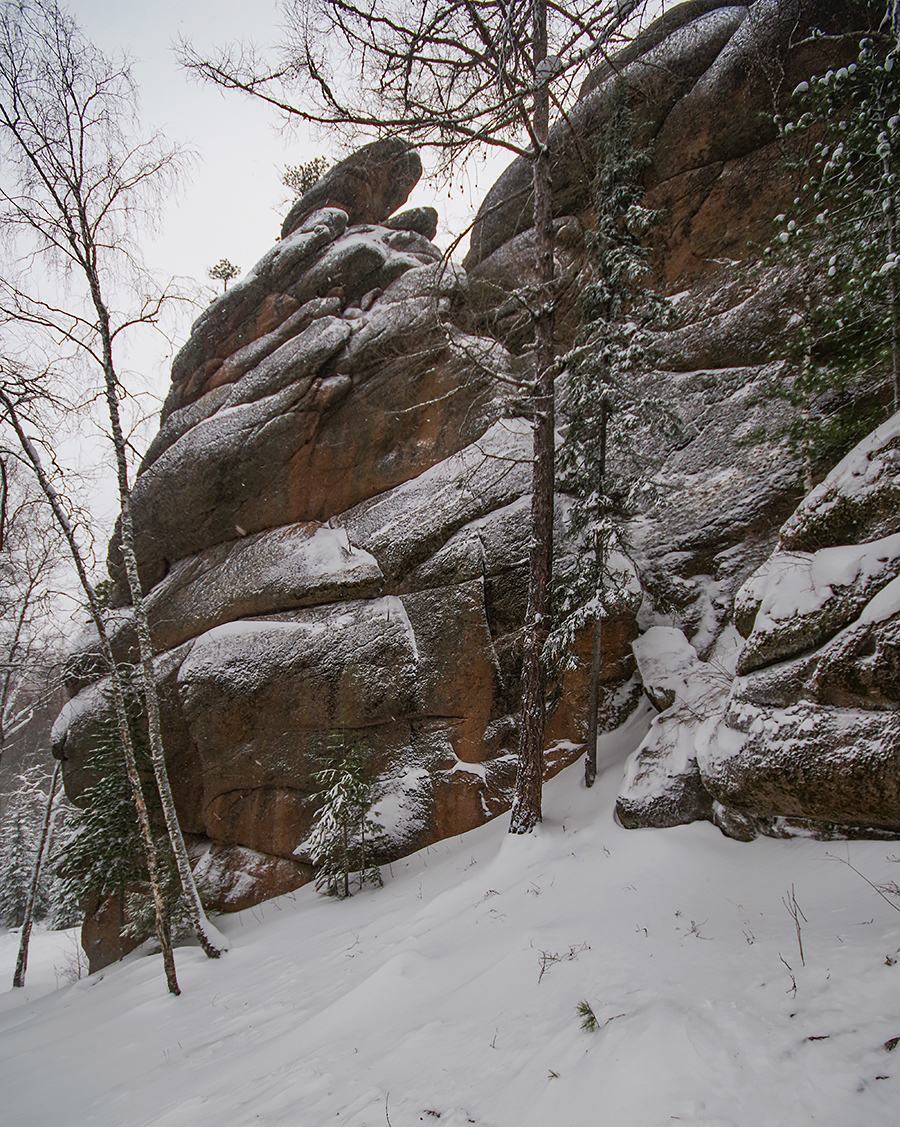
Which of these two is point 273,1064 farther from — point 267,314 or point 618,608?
point 267,314

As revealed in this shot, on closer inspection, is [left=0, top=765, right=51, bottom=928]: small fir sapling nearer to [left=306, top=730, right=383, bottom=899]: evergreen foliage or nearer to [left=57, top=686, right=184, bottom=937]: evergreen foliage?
[left=57, top=686, right=184, bottom=937]: evergreen foliage

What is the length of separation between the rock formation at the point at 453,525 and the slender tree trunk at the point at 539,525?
0.57 m

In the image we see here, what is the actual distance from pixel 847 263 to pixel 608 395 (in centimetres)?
322

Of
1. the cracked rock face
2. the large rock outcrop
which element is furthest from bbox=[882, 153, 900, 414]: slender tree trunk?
the cracked rock face

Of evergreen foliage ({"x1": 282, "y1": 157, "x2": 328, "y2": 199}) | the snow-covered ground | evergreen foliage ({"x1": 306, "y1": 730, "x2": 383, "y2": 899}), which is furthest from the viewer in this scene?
evergreen foliage ({"x1": 282, "y1": 157, "x2": 328, "y2": 199})

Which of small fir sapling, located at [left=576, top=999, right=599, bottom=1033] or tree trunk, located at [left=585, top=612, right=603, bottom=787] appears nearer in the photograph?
small fir sapling, located at [left=576, top=999, right=599, bottom=1033]

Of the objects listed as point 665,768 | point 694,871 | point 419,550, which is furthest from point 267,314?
point 694,871

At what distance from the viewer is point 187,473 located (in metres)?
14.9

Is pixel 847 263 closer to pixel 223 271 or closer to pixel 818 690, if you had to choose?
pixel 818 690

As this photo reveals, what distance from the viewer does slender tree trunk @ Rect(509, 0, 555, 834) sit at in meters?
7.28

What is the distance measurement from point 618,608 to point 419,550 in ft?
15.5

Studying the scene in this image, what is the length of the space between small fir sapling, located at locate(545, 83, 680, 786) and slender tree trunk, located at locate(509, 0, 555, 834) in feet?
1.40

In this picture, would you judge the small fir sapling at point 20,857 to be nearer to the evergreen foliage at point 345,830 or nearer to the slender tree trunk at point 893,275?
the evergreen foliage at point 345,830

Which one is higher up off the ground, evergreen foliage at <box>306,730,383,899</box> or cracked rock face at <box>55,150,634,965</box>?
cracked rock face at <box>55,150,634,965</box>
